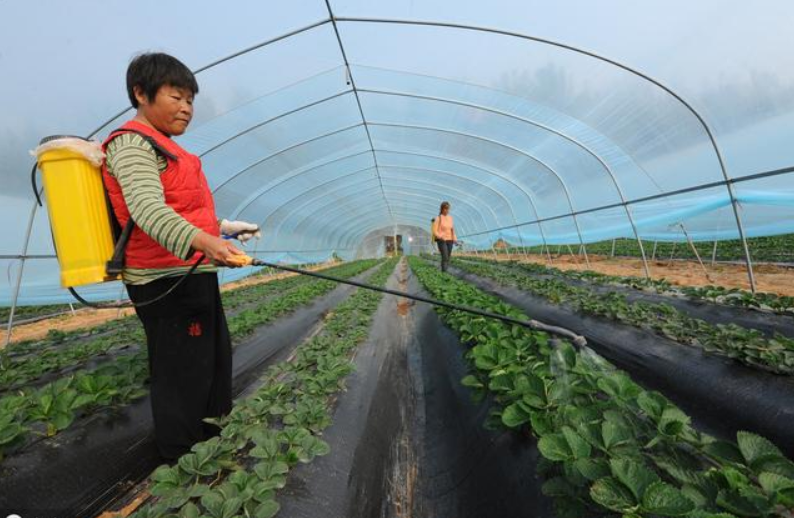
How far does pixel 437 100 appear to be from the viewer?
8031mm

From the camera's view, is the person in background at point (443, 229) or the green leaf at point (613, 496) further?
the person in background at point (443, 229)

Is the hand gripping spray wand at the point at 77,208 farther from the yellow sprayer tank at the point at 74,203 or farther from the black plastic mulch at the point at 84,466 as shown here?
the black plastic mulch at the point at 84,466

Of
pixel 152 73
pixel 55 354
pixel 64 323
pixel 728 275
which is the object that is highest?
pixel 152 73

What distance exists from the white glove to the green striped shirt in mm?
637

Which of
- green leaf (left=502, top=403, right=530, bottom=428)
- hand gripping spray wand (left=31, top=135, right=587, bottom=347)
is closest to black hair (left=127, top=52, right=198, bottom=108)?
hand gripping spray wand (left=31, top=135, right=587, bottom=347)

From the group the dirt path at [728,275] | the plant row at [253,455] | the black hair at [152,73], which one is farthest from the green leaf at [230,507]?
the dirt path at [728,275]

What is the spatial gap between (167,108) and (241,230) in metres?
0.78

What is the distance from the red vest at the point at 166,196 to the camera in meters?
1.58

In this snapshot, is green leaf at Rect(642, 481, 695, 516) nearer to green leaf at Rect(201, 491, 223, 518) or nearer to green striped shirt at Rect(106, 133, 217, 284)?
green leaf at Rect(201, 491, 223, 518)

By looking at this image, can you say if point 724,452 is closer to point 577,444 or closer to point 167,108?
point 577,444

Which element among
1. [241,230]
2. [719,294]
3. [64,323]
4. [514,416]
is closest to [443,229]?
[719,294]

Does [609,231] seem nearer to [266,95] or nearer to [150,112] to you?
[266,95]

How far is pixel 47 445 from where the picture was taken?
71.1 inches

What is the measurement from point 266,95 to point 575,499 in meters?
8.09
